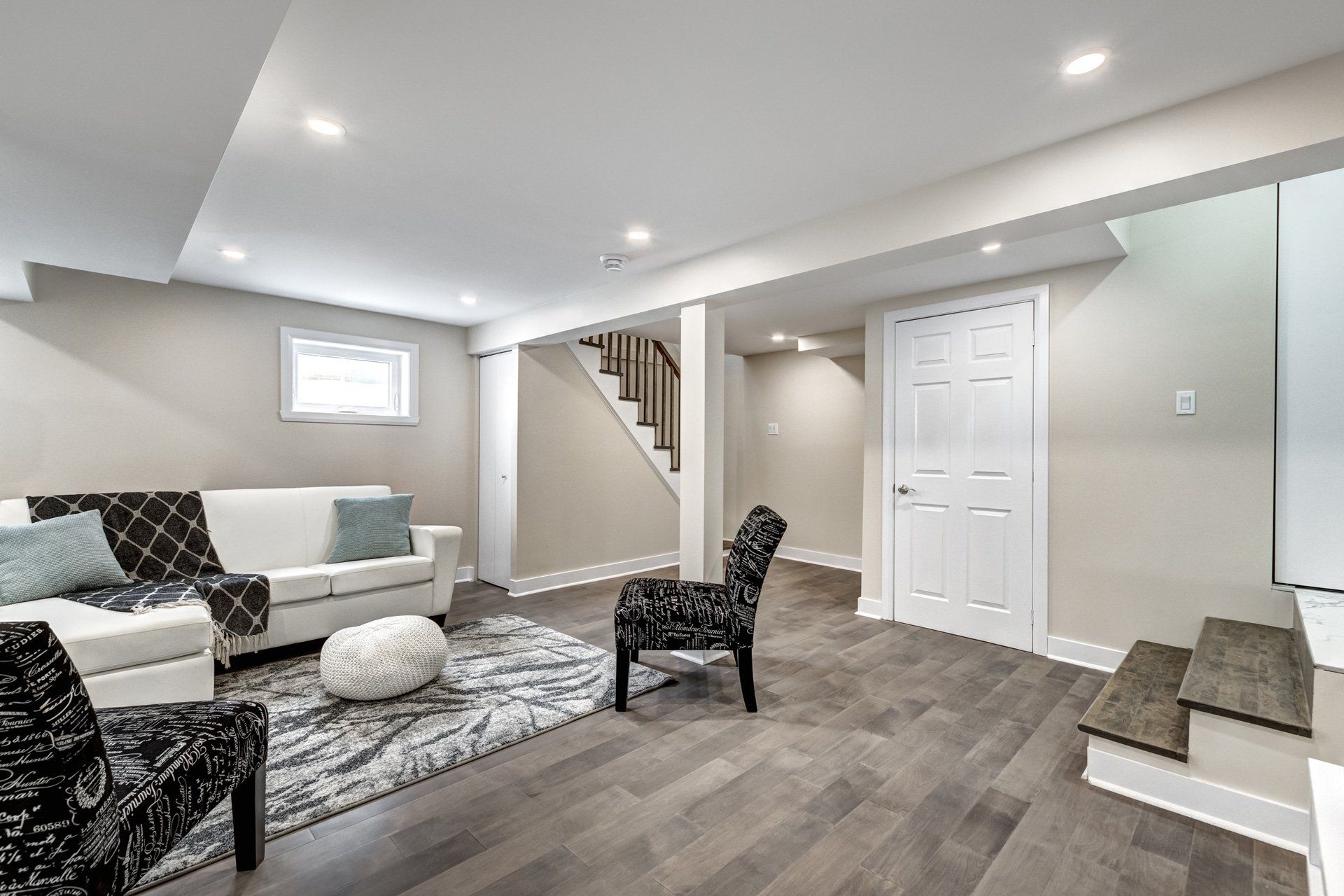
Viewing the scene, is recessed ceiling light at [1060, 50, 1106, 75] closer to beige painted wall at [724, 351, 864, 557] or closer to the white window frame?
beige painted wall at [724, 351, 864, 557]

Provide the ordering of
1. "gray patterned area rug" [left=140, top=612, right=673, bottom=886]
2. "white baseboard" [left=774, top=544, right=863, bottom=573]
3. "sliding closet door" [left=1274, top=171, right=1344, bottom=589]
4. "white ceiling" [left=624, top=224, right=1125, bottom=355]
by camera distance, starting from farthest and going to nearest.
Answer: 1. "white baseboard" [left=774, top=544, right=863, bottom=573]
2. "white ceiling" [left=624, top=224, right=1125, bottom=355]
3. "sliding closet door" [left=1274, top=171, right=1344, bottom=589]
4. "gray patterned area rug" [left=140, top=612, right=673, bottom=886]

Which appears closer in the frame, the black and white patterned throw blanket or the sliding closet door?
the sliding closet door

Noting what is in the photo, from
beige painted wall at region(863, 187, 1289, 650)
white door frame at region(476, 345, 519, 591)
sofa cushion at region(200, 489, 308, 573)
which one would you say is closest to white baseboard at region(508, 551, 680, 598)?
white door frame at region(476, 345, 519, 591)

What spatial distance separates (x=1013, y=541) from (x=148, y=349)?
18.5 feet

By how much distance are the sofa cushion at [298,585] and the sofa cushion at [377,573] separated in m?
0.05

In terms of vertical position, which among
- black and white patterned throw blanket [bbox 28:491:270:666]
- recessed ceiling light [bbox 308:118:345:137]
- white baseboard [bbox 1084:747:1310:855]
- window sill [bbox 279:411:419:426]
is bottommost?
white baseboard [bbox 1084:747:1310:855]

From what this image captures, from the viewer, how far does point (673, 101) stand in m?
1.93

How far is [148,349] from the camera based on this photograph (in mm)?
3867

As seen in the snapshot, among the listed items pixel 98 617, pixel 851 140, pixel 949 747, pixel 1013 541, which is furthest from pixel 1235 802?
pixel 98 617

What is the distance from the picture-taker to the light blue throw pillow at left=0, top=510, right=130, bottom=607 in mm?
2814

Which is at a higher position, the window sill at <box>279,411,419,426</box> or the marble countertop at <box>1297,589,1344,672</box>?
the window sill at <box>279,411,419,426</box>

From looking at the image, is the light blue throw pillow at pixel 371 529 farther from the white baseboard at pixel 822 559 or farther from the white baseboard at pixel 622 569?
the white baseboard at pixel 822 559

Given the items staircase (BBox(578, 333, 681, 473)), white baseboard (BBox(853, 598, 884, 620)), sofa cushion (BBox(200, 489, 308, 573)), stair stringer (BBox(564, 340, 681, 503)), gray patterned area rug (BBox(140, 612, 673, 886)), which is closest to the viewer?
gray patterned area rug (BBox(140, 612, 673, 886))

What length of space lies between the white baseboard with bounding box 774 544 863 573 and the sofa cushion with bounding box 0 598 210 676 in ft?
15.1
